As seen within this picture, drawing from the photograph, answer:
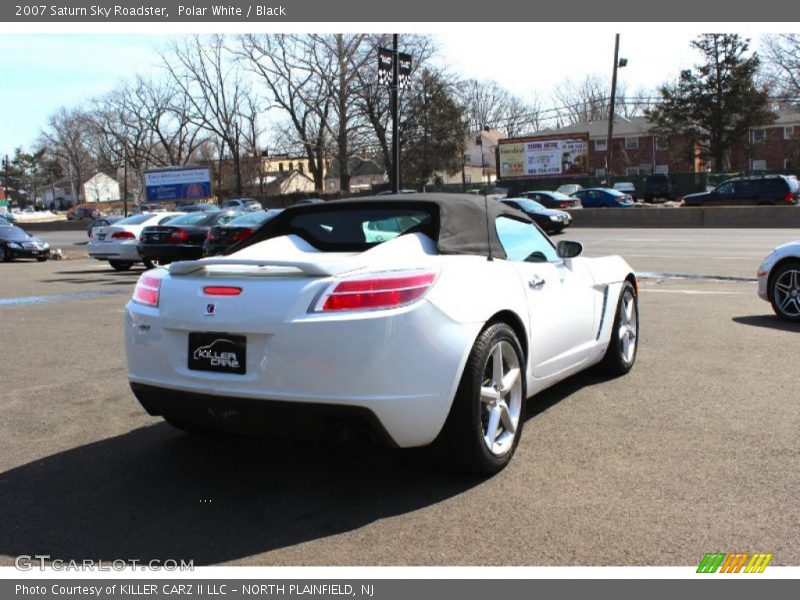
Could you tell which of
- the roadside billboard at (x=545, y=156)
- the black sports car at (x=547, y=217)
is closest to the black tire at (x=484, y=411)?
the black sports car at (x=547, y=217)

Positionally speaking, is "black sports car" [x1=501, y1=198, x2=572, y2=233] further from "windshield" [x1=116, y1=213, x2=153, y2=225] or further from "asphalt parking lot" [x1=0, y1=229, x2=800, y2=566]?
"asphalt parking lot" [x1=0, y1=229, x2=800, y2=566]

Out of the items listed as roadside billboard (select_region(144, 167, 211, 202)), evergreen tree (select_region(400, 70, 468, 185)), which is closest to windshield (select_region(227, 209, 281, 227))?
roadside billboard (select_region(144, 167, 211, 202))

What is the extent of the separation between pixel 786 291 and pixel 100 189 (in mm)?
152600

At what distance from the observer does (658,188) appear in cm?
4944

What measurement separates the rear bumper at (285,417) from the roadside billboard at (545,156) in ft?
184

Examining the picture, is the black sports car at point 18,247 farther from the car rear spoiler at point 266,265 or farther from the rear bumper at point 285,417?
the rear bumper at point 285,417

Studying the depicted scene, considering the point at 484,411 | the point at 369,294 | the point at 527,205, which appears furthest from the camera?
the point at 527,205

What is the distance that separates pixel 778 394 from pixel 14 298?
1207 centimetres

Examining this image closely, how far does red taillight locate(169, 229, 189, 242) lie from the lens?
58.5 feet

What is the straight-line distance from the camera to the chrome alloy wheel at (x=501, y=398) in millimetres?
4078

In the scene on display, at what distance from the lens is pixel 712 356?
6.85m

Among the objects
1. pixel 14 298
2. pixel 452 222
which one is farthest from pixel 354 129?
pixel 452 222

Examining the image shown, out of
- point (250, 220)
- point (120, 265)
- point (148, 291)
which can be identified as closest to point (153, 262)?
point (120, 265)

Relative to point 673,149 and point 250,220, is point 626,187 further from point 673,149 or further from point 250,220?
point 250,220
